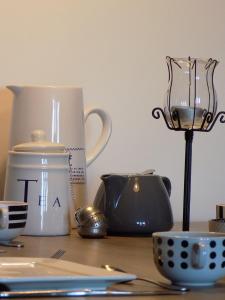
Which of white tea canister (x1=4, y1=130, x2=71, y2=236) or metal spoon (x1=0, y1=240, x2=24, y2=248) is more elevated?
white tea canister (x1=4, y1=130, x2=71, y2=236)

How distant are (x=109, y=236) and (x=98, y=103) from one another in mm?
487

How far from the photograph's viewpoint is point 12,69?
1.60 metres

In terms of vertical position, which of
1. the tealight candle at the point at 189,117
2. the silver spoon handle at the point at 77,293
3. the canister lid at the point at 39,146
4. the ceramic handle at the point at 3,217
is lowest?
the silver spoon handle at the point at 77,293

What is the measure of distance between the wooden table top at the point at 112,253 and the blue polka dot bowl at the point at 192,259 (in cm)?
2

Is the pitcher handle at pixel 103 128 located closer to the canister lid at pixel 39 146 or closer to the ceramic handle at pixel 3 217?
the canister lid at pixel 39 146

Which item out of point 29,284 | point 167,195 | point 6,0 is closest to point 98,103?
point 6,0

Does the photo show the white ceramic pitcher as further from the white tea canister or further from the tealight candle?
the tealight candle

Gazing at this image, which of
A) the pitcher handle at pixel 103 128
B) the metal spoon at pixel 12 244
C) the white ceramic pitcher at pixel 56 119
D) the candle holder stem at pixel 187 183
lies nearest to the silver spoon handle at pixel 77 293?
the metal spoon at pixel 12 244

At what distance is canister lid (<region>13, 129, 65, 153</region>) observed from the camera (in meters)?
1.28

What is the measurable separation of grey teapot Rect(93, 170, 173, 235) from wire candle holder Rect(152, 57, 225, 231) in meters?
0.07

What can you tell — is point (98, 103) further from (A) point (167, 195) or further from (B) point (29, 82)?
(A) point (167, 195)

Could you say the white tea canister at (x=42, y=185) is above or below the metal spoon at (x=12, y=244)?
above

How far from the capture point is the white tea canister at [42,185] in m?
1.27

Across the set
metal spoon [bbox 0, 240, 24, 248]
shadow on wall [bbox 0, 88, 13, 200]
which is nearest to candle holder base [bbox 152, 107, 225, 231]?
metal spoon [bbox 0, 240, 24, 248]
